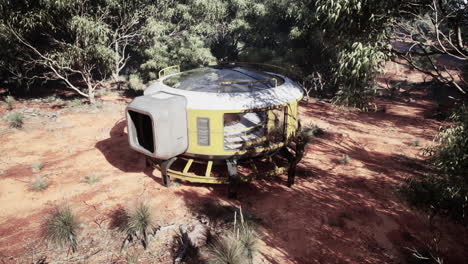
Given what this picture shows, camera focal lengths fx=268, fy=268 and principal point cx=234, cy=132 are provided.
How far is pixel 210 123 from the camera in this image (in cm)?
938

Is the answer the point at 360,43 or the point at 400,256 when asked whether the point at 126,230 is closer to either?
the point at 400,256

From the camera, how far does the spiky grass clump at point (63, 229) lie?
7.70 m

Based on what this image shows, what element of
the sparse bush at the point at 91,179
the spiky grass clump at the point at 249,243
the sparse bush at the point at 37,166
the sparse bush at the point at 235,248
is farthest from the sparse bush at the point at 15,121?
the spiky grass clump at the point at 249,243

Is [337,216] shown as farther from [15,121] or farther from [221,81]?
[15,121]

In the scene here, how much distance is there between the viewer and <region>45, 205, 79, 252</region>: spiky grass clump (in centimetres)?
770

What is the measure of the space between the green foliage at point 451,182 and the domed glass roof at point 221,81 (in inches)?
219

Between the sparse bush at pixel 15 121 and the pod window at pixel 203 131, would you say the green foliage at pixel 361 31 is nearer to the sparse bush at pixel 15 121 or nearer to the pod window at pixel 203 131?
the pod window at pixel 203 131

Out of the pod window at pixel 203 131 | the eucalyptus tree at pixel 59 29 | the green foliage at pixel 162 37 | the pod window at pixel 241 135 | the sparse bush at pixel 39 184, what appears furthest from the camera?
the green foliage at pixel 162 37

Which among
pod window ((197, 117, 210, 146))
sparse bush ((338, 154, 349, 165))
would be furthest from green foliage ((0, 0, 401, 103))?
pod window ((197, 117, 210, 146))

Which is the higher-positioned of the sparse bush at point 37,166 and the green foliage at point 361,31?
the green foliage at point 361,31

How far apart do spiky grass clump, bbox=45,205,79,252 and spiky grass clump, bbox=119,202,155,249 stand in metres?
1.41

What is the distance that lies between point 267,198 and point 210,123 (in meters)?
3.74

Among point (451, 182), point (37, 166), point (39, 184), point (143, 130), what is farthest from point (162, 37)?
point (451, 182)

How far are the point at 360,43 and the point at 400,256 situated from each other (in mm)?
6141
